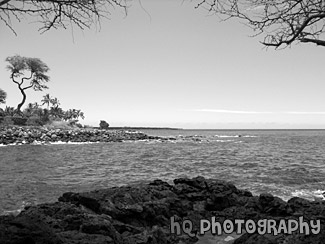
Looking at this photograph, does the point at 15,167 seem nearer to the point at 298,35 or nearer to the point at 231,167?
the point at 231,167

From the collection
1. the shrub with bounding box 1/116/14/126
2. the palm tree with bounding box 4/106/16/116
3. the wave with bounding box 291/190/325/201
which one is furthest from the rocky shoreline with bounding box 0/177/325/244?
the palm tree with bounding box 4/106/16/116

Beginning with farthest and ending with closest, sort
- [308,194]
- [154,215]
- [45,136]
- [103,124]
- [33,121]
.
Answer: [103,124]
[33,121]
[45,136]
[308,194]
[154,215]

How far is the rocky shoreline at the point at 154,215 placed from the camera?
4.67 meters

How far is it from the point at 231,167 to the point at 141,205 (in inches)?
621

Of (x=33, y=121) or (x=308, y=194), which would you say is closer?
(x=308, y=194)

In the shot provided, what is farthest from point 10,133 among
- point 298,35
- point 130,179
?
point 298,35

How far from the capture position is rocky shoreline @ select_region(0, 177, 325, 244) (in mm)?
4668

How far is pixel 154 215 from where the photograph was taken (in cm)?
831

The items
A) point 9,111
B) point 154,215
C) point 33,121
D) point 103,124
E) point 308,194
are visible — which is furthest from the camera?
point 103,124

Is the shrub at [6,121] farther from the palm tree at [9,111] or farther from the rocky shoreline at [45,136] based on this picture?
the palm tree at [9,111]

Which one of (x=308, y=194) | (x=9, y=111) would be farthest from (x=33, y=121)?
(x=308, y=194)

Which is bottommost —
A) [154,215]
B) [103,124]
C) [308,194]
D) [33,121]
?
[308,194]

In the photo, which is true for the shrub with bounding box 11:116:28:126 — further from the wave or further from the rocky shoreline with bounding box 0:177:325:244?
the wave

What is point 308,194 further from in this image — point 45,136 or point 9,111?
point 9,111
